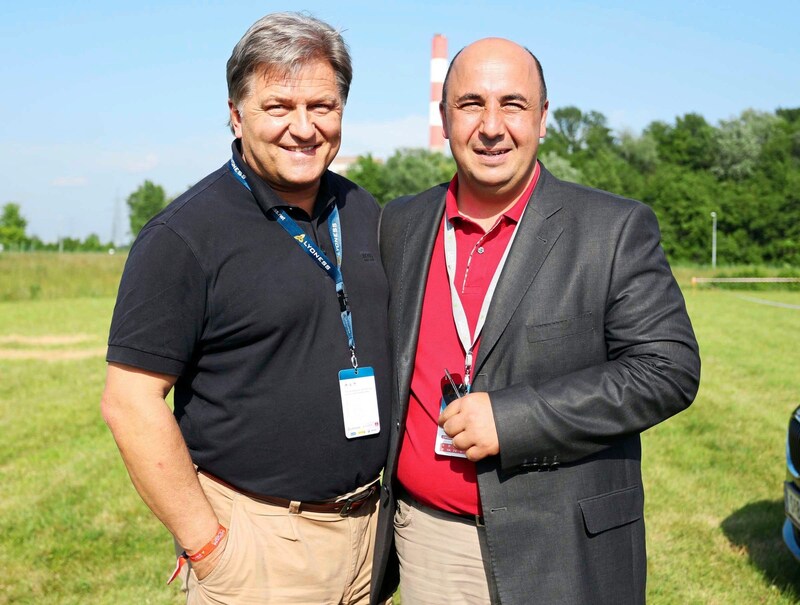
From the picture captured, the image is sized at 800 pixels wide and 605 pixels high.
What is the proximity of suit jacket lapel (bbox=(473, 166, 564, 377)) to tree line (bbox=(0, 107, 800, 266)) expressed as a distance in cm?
5348

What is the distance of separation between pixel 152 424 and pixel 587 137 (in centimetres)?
8475

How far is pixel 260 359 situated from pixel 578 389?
979mm

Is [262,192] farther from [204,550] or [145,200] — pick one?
[145,200]

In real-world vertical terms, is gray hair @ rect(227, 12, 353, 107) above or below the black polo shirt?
above

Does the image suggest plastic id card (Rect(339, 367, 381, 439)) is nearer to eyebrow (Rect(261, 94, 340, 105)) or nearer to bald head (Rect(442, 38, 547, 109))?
eyebrow (Rect(261, 94, 340, 105))

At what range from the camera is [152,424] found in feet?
7.68

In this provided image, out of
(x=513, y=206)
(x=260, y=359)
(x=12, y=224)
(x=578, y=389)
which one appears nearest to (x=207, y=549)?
(x=260, y=359)

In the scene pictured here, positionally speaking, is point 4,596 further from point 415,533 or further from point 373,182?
point 373,182

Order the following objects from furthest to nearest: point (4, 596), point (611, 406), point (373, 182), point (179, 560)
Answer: point (373, 182), point (4, 596), point (179, 560), point (611, 406)

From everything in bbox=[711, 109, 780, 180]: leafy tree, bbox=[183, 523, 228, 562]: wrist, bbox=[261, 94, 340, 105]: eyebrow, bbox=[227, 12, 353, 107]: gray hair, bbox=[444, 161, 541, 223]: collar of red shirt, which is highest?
bbox=[711, 109, 780, 180]: leafy tree

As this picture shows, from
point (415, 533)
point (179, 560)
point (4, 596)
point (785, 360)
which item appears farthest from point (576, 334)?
point (785, 360)

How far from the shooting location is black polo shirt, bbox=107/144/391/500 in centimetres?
231

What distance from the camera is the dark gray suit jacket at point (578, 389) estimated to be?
2262 mm

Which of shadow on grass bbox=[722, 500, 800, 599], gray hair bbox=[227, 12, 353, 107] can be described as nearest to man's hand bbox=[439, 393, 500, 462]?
gray hair bbox=[227, 12, 353, 107]
